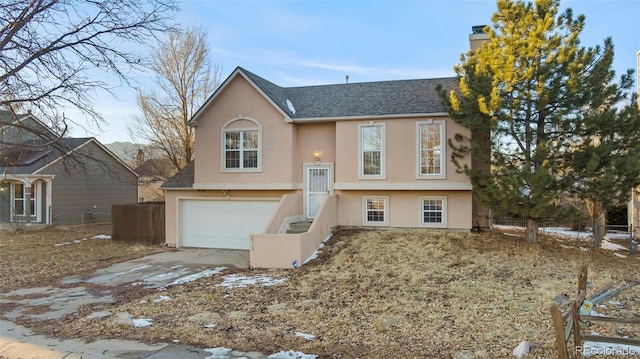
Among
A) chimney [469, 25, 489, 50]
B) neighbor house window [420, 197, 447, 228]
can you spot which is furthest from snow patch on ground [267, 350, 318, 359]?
chimney [469, 25, 489, 50]

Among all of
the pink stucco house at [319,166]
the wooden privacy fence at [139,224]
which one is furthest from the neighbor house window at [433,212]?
the wooden privacy fence at [139,224]

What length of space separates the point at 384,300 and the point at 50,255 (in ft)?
41.1

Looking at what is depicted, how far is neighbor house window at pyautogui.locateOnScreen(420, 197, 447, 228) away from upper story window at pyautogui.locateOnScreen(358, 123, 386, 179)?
192cm

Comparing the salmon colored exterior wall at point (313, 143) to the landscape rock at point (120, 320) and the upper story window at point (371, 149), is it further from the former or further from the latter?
the landscape rock at point (120, 320)

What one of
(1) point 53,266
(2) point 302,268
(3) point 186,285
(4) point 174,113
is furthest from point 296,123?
(4) point 174,113

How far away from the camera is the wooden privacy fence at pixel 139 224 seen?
1780 cm

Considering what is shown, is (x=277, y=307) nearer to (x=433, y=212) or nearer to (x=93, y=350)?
(x=93, y=350)

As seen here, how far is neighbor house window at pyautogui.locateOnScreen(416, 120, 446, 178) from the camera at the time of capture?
14531mm

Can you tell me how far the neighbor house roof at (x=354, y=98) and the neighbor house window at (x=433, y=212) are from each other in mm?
3006

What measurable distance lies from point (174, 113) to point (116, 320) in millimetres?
18639

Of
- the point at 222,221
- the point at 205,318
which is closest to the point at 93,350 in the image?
the point at 205,318

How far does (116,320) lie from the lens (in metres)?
7.43

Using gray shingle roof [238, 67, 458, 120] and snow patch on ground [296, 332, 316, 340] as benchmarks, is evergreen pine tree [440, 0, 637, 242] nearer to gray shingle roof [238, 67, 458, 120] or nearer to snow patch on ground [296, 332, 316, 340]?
gray shingle roof [238, 67, 458, 120]

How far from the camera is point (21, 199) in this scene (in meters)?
24.2
